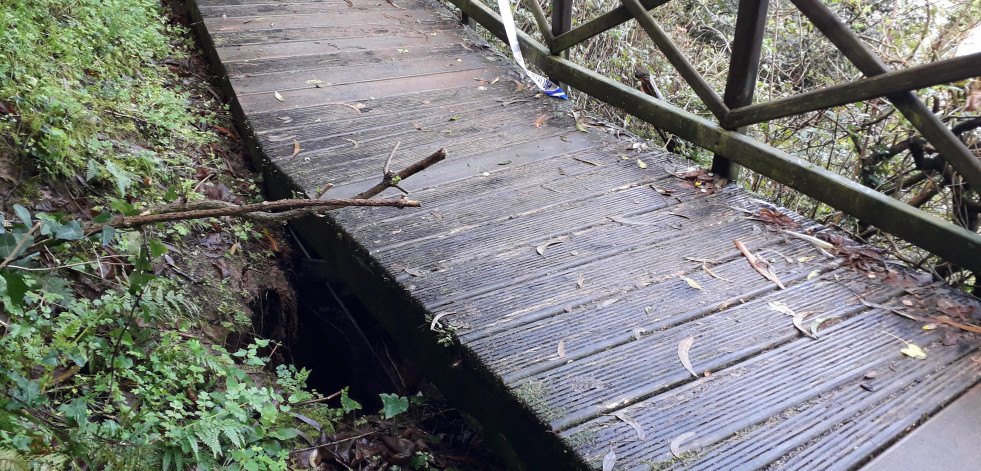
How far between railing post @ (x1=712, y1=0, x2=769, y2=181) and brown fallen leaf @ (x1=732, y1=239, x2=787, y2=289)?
2.37 ft

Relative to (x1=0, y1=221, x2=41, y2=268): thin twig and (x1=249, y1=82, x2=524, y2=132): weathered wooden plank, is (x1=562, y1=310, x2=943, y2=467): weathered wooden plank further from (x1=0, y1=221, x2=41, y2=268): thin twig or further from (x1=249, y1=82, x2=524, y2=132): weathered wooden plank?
(x1=249, y1=82, x2=524, y2=132): weathered wooden plank

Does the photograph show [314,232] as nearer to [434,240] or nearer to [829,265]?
→ [434,240]

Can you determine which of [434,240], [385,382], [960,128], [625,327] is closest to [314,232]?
[434,240]

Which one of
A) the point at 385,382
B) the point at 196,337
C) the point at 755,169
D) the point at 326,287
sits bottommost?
the point at 385,382

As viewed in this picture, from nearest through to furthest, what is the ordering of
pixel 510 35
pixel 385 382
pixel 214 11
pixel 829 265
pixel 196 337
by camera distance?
pixel 196 337 < pixel 829 265 < pixel 385 382 < pixel 510 35 < pixel 214 11

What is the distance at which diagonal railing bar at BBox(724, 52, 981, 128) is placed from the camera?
2291mm

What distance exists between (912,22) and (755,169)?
10.8 feet

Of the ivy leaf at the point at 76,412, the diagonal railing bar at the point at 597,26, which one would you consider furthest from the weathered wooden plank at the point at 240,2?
the ivy leaf at the point at 76,412

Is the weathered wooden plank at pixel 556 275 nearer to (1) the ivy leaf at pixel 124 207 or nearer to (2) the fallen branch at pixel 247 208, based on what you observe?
(2) the fallen branch at pixel 247 208

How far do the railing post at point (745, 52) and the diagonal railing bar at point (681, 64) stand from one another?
0.20 feet

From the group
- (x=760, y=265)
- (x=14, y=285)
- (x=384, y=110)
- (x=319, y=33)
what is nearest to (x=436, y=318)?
(x=14, y=285)

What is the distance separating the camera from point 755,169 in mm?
3150

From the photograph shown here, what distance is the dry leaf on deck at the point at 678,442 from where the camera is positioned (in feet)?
5.91

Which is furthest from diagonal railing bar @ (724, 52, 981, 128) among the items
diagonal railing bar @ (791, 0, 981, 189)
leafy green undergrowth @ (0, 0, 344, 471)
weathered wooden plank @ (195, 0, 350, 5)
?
weathered wooden plank @ (195, 0, 350, 5)
